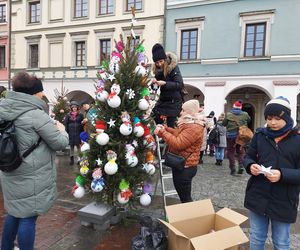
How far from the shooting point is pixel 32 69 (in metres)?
20.1

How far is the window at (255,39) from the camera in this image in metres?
14.1

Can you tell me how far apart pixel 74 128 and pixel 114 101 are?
5.33 metres

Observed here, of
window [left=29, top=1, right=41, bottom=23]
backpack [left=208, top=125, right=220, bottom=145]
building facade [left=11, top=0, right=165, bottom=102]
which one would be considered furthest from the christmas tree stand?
window [left=29, top=1, right=41, bottom=23]

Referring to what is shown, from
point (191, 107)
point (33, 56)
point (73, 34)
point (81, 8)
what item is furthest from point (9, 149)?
point (33, 56)

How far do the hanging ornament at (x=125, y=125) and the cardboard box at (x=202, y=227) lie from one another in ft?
3.89

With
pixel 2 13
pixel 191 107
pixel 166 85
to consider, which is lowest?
pixel 191 107

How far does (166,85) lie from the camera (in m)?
4.01

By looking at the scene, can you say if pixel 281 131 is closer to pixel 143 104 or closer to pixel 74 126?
pixel 143 104

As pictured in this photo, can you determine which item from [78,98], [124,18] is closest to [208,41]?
[124,18]

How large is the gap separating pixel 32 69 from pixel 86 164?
723 inches

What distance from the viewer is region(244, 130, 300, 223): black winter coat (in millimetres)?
2477

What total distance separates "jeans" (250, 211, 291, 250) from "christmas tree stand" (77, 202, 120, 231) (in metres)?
1.80

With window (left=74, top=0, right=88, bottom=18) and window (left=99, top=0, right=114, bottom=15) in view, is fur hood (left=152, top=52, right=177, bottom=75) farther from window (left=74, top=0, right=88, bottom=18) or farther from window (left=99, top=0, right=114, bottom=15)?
window (left=74, top=0, right=88, bottom=18)

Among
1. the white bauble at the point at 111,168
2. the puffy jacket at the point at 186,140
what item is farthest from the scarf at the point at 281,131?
the white bauble at the point at 111,168
